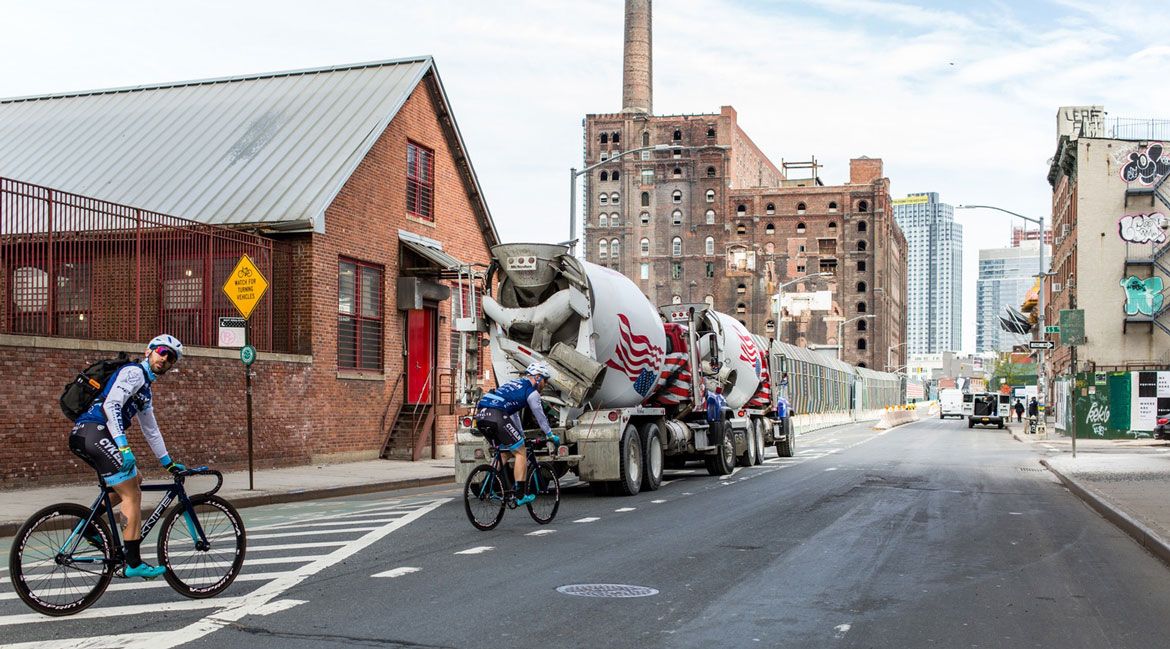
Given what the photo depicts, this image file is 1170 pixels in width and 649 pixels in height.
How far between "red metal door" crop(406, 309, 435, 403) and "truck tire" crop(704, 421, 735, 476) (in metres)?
7.71

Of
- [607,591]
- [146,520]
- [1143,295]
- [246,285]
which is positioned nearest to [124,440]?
[146,520]

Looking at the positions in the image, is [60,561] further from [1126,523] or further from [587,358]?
[1126,523]

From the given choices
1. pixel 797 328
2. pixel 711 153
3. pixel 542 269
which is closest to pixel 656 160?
pixel 711 153

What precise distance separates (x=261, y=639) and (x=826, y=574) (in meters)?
5.23

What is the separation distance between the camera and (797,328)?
13962 centimetres

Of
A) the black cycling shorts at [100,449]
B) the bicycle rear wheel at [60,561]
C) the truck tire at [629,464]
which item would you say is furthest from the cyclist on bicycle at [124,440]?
the truck tire at [629,464]

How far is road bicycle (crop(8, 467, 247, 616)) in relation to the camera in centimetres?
768

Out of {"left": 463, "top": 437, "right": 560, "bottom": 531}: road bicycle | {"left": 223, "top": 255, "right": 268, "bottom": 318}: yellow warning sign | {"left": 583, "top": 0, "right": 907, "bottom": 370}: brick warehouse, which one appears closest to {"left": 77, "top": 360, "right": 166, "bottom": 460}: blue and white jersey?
{"left": 463, "top": 437, "right": 560, "bottom": 531}: road bicycle

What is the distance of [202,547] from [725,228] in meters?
138

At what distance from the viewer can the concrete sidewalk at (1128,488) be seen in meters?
13.4

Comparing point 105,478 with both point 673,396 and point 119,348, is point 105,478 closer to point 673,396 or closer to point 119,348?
point 119,348

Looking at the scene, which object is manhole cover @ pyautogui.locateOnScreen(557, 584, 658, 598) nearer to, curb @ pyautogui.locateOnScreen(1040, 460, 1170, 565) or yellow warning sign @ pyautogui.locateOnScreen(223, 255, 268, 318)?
curb @ pyautogui.locateOnScreen(1040, 460, 1170, 565)

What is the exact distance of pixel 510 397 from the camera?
13.3 meters

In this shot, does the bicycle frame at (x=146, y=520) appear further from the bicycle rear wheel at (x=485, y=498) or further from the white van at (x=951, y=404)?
the white van at (x=951, y=404)
